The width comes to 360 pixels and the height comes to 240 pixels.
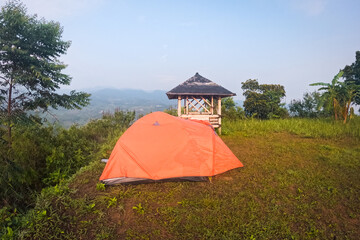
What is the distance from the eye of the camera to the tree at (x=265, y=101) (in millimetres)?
18491

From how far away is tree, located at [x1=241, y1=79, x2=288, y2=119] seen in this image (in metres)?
18.5

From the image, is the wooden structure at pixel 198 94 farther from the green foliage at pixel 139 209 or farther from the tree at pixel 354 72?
the tree at pixel 354 72

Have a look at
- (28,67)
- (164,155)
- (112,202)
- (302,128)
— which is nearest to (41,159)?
(28,67)

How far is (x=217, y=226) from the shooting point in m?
3.28

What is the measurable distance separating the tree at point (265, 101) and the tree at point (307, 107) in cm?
171

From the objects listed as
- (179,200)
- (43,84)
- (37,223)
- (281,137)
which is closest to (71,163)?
(43,84)

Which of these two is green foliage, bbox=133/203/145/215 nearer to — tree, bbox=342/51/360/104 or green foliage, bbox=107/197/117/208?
green foliage, bbox=107/197/117/208

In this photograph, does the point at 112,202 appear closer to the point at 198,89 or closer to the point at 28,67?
the point at 28,67

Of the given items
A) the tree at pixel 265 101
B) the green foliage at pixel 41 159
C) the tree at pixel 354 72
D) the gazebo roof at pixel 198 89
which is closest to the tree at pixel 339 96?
the tree at pixel 265 101

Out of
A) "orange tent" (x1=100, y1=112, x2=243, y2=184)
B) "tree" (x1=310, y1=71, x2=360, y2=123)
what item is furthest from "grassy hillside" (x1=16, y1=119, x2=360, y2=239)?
"tree" (x1=310, y1=71, x2=360, y2=123)

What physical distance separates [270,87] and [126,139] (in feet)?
69.5

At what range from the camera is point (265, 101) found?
1905 cm

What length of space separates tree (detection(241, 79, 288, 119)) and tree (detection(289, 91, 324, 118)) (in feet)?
5.61

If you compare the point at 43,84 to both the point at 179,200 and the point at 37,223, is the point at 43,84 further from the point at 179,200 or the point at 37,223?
the point at 179,200
